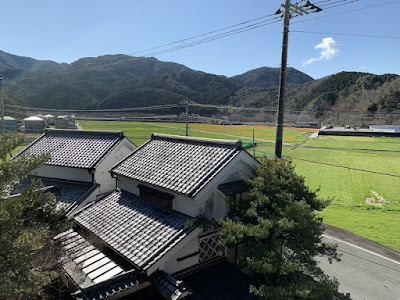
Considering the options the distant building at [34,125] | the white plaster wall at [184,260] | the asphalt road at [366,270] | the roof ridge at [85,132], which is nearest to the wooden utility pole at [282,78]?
the white plaster wall at [184,260]

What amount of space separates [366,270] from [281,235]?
6358 millimetres

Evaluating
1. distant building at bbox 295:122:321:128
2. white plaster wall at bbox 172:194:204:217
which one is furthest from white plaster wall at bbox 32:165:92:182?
distant building at bbox 295:122:321:128

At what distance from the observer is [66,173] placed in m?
14.5

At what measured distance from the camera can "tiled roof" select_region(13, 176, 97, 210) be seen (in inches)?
508

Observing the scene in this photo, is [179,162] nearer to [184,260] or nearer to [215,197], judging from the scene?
[215,197]

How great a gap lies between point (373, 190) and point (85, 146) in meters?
27.1

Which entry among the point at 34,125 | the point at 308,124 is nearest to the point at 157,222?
the point at 34,125

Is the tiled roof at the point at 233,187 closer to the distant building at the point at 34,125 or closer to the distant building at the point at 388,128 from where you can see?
the distant building at the point at 34,125

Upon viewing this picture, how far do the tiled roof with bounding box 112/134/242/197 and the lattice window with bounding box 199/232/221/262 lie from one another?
2164 mm

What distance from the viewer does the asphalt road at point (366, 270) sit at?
10242mm

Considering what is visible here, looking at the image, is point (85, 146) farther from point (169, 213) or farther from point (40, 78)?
point (40, 78)

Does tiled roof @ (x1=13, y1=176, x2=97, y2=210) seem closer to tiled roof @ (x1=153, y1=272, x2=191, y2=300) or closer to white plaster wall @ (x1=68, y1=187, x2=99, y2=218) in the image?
white plaster wall @ (x1=68, y1=187, x2=99, y2=218)

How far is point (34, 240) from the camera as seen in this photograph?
222 inches

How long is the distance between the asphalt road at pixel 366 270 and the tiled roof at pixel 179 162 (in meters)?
7.63
